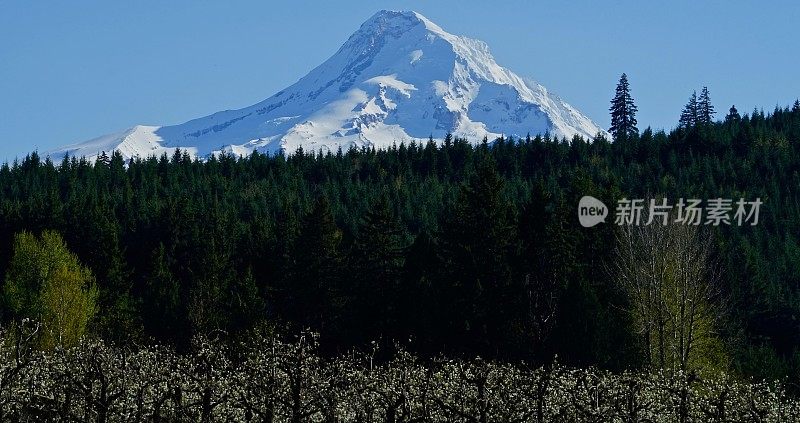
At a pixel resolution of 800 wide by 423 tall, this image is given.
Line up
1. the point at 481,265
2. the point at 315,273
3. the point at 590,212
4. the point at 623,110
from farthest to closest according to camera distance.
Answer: the point at 623,110, the point at 315,273, the point at 590,212, the point at 481,265

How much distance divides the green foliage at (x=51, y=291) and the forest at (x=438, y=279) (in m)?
0.11

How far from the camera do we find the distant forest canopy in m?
56.2

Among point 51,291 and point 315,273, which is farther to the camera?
point 315,273

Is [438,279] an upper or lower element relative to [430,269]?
lower

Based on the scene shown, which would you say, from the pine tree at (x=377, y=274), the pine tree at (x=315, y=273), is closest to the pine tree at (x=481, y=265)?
the pine tree at (x=377, y=274)

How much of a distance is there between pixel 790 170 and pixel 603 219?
45186 millimetres

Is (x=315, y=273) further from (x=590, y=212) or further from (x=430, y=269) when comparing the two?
(x=590, y=212)

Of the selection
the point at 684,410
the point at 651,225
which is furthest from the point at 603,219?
the point at 684,410

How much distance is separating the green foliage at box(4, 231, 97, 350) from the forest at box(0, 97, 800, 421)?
113 mm

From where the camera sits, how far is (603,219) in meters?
64.6

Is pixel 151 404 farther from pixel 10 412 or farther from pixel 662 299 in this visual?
pixel 662 299

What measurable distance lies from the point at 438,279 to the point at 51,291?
21281mm

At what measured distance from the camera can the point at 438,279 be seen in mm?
60344

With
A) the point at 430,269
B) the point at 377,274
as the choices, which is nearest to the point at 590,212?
the point at 430,269
